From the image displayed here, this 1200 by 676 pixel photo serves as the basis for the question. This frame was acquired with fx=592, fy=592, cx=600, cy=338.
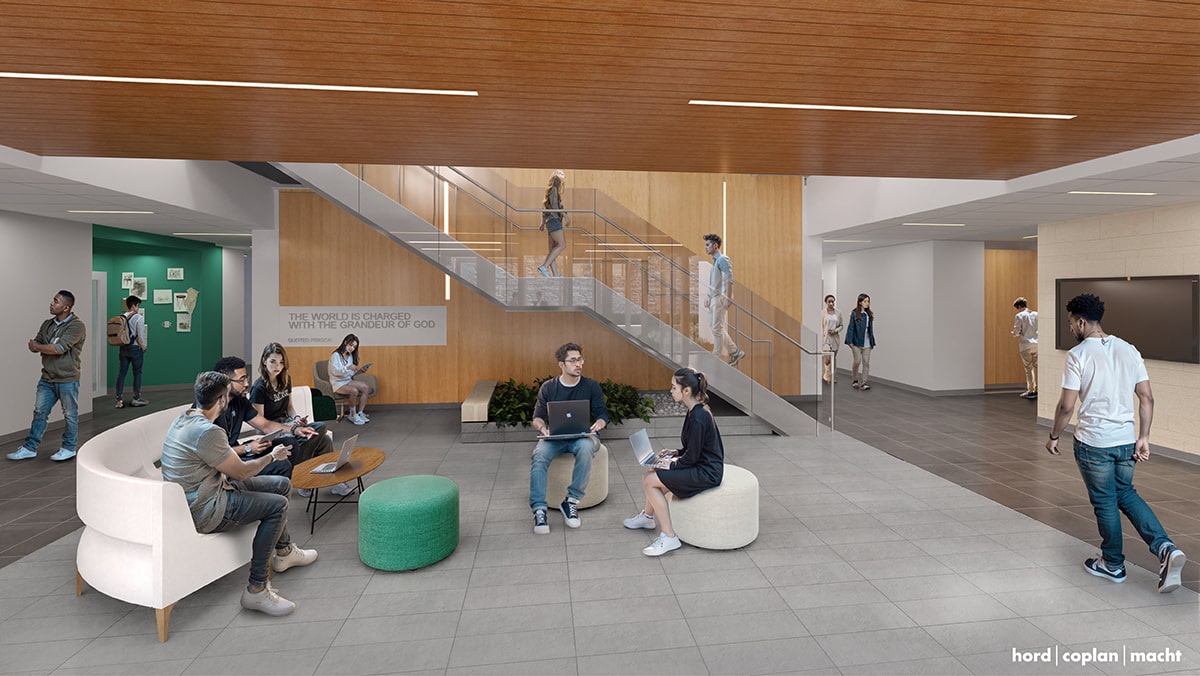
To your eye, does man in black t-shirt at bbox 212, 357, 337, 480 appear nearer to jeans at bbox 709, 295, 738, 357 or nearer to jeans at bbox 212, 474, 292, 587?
jeans at bbox 212, 474, 292, 587

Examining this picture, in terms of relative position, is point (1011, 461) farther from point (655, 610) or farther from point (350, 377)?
point (350, 377)

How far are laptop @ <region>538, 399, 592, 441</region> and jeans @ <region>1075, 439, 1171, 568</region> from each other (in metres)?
3.66

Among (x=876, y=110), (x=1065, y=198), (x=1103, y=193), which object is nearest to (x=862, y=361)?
(x=1065, y=198)

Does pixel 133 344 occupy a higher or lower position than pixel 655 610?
higher

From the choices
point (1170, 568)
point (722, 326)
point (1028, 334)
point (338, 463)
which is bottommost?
point (1170, 568)

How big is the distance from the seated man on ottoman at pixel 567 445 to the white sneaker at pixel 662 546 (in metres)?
0.82

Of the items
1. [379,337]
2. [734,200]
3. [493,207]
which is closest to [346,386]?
[379,337]

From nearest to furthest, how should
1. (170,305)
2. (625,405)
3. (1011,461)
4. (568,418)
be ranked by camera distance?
(568,418) → (1011,461) → (625,405) → (170,305)

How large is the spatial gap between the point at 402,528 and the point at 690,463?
217 centimetres

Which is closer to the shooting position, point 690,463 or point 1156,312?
point 690,463

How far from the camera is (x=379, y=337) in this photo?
1106 centimetres

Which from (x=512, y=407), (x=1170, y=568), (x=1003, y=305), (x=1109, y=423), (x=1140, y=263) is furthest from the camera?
(x=1003, y=305)

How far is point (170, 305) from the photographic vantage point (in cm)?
1316

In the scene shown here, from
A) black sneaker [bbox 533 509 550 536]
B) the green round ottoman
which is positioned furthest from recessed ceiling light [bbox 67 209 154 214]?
black sneaker [bbox 533 509 550 536]
